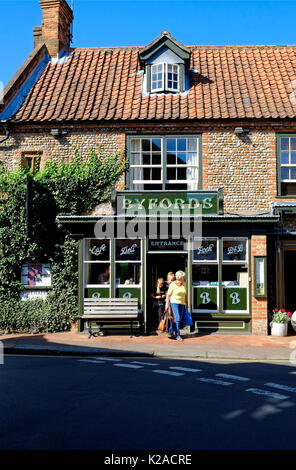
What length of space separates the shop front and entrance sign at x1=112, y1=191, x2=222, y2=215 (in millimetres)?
30

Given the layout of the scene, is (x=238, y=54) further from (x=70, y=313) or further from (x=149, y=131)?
(x=70, y=313)

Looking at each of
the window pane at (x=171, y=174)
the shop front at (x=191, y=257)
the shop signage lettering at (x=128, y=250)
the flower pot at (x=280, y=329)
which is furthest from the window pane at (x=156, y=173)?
the flower pot at (x=280, y=329)

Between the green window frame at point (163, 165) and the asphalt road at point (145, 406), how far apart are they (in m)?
7.23

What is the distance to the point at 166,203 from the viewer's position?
554 inches

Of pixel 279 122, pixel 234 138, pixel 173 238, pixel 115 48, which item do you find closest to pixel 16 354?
pixel 173 238

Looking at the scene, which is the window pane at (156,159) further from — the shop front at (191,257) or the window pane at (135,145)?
the shop front at (191,257)

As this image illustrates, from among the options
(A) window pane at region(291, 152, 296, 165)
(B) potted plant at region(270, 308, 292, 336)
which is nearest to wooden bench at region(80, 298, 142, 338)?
(B) potted plant at region(270, 308, 292, 336)

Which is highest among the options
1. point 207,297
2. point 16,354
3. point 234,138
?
point 234,138

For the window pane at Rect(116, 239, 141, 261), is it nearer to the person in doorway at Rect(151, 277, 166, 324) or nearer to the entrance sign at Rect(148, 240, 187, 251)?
the entrance sign at Rect(148, 240, 187, 251)

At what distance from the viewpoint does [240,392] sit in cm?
683

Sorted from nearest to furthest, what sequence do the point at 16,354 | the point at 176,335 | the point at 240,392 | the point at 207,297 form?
the point at 240,392
the point at 16,354
the point at 176,335
the point at 207,297

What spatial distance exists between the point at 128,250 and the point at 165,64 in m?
6.80

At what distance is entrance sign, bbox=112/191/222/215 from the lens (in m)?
13.8

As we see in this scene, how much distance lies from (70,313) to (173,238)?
387 centimetres
